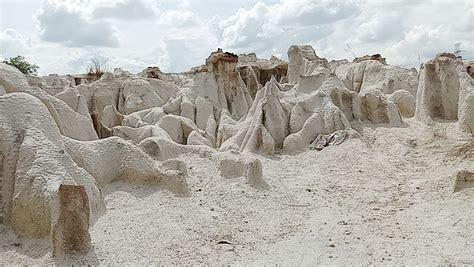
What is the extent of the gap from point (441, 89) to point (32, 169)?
8082 mm

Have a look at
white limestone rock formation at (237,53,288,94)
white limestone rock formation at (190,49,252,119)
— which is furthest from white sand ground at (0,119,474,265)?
white limestone rock formation at (237,53,288,94)

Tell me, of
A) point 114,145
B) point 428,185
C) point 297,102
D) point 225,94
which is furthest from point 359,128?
point 114,145

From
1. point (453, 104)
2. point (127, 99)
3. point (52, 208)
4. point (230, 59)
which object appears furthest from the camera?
point (127, 99)

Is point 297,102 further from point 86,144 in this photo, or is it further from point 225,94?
point 86,144

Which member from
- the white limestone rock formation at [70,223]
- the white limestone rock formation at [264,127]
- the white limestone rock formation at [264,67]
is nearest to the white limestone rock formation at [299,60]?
the white limestone rock formation at [264,67]

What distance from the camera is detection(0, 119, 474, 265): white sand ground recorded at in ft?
16.8

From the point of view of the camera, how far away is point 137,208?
608 centimetres

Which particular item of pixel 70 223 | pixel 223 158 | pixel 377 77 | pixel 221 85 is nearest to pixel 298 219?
pixel 223 158

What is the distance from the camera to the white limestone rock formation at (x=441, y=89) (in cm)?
1010

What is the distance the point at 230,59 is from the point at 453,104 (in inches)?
233

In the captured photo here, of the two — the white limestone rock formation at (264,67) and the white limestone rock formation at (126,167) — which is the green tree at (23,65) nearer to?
the white limestone rock formation at (264,67)

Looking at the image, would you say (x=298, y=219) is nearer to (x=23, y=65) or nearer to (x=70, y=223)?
(x=70, y=223)

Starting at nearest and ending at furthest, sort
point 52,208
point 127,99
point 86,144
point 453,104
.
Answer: point 52,208, point 86,144, point 453,104, point 127,99

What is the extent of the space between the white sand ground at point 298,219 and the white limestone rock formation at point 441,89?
1.47 metres
